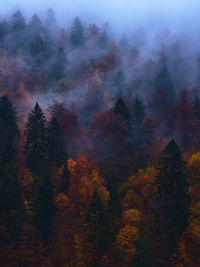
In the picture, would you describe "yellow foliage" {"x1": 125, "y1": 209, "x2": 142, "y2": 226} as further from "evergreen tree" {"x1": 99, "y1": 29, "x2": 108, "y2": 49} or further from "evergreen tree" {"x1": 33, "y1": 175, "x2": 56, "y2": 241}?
"evergreen tree" {"x1": 99, "y1": 29, "x2": 108, "y2": 49}

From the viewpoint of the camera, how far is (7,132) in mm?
48375

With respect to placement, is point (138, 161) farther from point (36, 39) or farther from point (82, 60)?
point (36, 39)

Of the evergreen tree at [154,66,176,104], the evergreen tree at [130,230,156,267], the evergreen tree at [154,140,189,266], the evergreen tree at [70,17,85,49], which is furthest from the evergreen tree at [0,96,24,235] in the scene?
the evergreen tree at [70,17,85,49]

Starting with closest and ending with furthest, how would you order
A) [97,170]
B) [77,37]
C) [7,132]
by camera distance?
[97,170] < [7,132] < [77,37]

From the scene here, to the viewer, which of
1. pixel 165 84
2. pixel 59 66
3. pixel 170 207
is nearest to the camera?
pixel 170 207

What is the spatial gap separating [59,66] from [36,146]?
50.6 metres

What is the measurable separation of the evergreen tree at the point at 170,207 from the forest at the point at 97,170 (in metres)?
0.11

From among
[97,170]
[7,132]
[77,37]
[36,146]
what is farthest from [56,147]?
[77,37]

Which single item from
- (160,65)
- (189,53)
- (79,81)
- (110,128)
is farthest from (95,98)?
(189,53)

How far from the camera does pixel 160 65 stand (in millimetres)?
95500

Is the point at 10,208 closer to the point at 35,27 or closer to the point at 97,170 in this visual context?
the point at 97,170

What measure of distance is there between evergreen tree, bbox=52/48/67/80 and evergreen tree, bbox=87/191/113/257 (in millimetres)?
62560

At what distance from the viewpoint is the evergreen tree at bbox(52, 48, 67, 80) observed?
8931 cm

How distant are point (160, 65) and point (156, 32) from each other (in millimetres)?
76217
